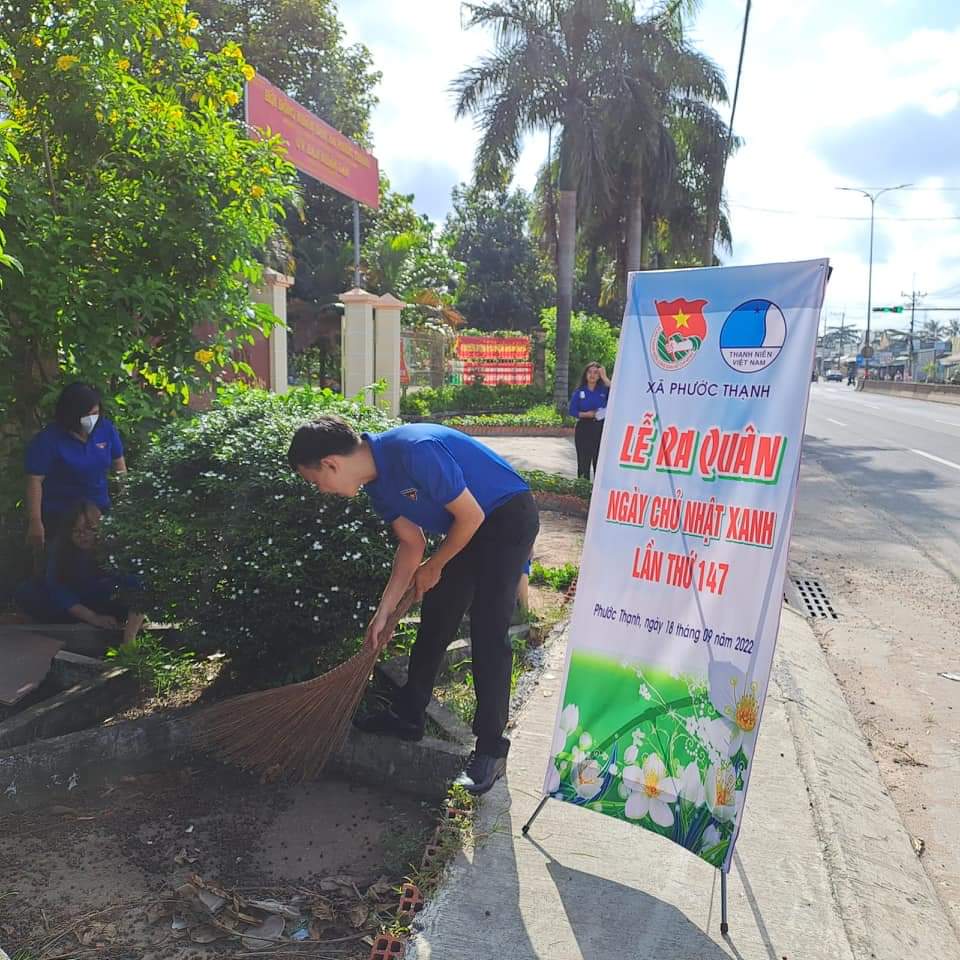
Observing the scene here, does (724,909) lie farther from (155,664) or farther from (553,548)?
(553,548)

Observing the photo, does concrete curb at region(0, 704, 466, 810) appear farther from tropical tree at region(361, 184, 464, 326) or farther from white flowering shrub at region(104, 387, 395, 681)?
tropical tree at region(361, 184, 464, 326)

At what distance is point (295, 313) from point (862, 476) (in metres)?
14.0

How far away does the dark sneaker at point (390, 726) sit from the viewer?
3.21m

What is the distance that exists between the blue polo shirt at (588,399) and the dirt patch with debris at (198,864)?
596cm

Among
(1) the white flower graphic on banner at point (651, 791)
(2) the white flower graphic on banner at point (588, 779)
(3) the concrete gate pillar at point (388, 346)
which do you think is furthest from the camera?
(3) the concrete gate pillar at point (388, 346)

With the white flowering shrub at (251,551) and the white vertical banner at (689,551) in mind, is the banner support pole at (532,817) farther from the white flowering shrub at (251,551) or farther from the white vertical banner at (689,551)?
the white flowering shrub at (251,551)

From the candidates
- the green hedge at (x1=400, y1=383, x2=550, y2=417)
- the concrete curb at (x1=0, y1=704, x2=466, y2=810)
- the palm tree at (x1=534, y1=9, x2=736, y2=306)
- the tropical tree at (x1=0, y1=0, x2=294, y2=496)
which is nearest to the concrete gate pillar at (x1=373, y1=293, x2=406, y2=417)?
the green hedge at (x1=400, y1=383, x2=550, y2=417)

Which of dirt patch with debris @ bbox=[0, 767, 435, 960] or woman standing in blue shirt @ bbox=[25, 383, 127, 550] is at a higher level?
woman standing in blue shirt @ bbox=[25, 383, 127, 550]

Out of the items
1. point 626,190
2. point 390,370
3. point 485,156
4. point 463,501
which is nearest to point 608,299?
point 626,190

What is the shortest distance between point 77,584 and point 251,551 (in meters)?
1.61

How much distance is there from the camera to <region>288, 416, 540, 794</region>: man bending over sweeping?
269 cm

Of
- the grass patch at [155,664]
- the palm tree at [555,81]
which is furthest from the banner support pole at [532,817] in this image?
the palm tree at [555,81]

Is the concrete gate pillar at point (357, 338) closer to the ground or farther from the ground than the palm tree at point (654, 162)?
closer to the ground

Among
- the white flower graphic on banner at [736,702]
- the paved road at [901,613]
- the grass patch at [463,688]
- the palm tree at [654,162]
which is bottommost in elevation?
the paved road at [901,613]
